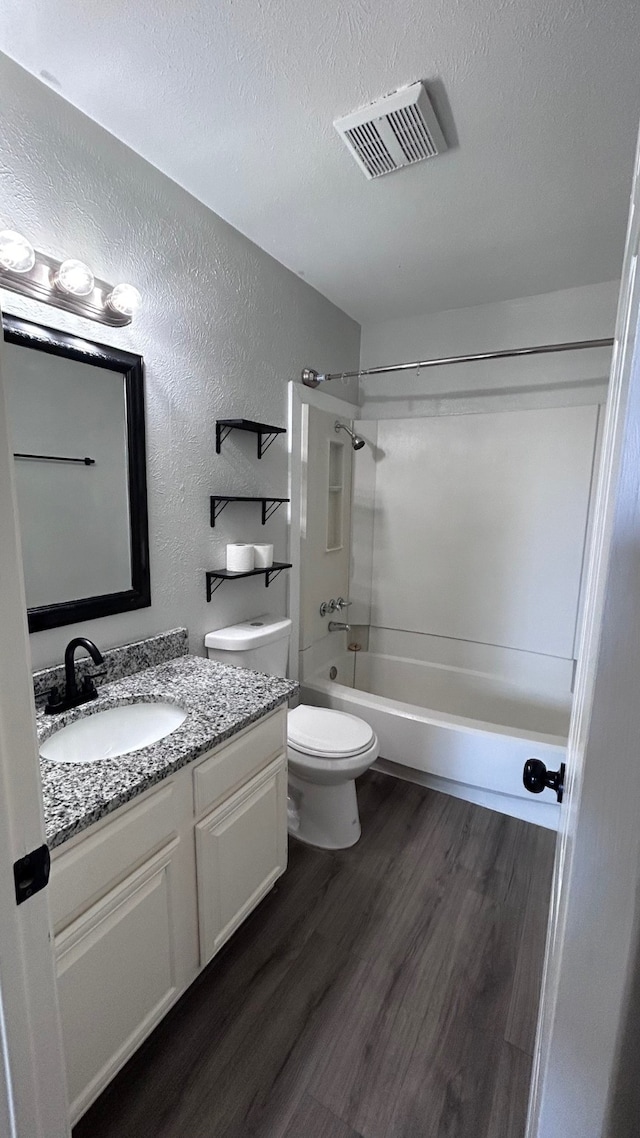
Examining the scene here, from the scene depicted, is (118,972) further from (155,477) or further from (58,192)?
(58,192)

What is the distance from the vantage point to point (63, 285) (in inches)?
48.6

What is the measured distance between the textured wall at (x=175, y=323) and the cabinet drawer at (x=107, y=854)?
22.0 inches

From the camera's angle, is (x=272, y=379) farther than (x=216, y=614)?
Yes

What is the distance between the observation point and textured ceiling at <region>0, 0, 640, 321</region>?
3.47 ft

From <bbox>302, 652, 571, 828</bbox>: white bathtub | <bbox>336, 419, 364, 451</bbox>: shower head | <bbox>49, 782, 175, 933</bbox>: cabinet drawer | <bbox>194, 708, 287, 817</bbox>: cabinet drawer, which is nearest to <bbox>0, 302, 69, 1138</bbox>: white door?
<bbox>49, 782, 175, 933</bbox>: cabinet drawer

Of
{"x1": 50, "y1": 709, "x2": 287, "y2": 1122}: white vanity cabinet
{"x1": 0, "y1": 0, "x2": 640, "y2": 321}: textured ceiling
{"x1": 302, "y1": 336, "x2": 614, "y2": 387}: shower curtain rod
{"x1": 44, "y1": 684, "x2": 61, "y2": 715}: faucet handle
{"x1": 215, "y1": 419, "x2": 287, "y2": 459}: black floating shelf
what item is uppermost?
{"x1": 0, "y1": 0, "x2": 640, "y2": 321}: textured ceiling

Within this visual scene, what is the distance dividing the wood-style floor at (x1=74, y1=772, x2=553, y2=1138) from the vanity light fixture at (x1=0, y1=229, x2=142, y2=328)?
1983 mm

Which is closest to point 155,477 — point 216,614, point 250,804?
point 216,614

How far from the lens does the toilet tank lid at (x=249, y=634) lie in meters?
1.86

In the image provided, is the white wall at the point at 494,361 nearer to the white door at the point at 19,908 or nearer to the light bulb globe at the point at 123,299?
the light bulb globe at the point at 123,299

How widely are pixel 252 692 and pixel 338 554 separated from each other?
1523 millimetres

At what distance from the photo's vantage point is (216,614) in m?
1.94

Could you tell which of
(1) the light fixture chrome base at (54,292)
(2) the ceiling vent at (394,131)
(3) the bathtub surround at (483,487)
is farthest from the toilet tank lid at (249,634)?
(2) the ceiling vent at (394,131)

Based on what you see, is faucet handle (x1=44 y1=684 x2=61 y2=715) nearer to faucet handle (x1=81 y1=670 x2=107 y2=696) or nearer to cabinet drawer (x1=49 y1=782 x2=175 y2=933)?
faucet handle (x1=81 y1=670 x2=107 y2=696)
